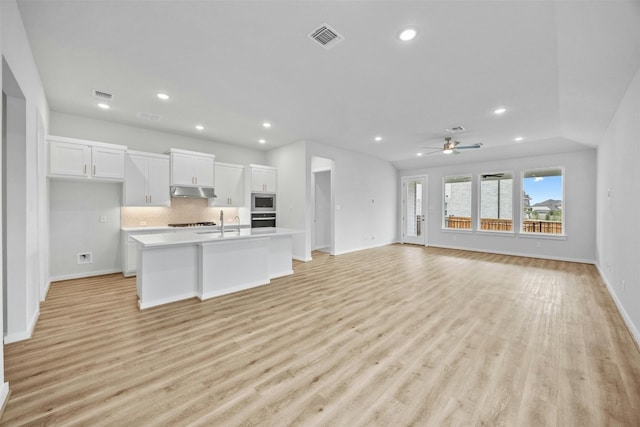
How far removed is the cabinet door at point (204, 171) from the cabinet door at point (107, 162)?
133cm

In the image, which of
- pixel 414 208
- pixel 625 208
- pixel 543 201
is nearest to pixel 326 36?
pixel 625 208

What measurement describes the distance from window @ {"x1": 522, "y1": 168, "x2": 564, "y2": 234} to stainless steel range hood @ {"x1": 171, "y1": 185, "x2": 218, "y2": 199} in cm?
817

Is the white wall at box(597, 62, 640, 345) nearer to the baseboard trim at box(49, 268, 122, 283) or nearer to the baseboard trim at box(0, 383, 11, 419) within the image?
the baseboard trim at box(0, 383, 11, 419)

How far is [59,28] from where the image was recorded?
2449 millimetres

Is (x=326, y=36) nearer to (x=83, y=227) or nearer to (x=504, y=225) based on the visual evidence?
(x=83, y=227)

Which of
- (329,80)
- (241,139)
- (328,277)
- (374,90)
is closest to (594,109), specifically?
(374,90)

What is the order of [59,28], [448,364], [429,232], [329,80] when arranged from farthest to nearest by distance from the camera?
[429,232], [329,80], [59,28], [448,364]

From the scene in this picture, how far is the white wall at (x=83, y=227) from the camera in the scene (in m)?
4.56

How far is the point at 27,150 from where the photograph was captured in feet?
8.64

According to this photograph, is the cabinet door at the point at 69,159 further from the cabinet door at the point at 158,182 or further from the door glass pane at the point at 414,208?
the door glass pane at the point at 414,208

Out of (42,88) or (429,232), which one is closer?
(42,88)

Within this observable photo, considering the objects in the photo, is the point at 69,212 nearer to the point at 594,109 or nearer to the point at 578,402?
the point at 578,402

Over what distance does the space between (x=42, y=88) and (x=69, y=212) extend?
214 centimetres

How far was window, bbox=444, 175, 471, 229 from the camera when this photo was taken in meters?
8.10
